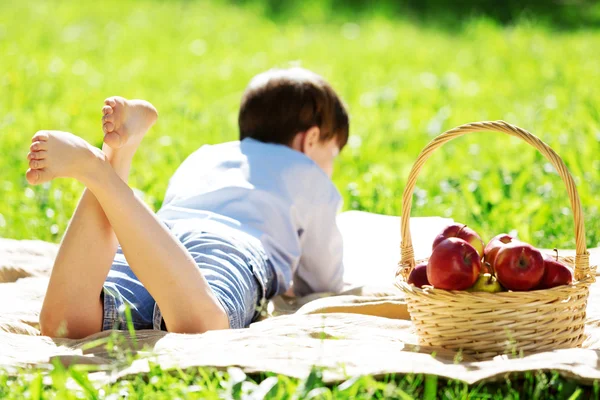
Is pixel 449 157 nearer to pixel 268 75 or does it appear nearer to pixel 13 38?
pixel 268 75

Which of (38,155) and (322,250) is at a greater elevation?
(38,155)

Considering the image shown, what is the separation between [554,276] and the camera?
2.33m

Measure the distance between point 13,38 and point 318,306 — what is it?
592 cm

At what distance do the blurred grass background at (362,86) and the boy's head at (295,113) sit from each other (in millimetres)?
870

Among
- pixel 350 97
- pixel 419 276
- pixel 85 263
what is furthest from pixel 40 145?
pixel 350 97

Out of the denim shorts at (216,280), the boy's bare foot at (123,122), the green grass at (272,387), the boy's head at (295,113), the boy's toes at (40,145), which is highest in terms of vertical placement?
the boy's head at (295,113)

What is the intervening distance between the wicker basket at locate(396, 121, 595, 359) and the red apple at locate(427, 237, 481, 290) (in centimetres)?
3

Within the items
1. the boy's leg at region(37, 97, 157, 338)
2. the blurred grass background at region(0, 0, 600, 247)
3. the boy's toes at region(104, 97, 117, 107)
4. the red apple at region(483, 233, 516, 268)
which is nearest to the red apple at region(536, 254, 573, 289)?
the red apple at region(483, 233, 516, 268)

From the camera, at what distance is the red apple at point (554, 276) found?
2332 millimetres

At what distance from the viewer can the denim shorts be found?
2.69 metres

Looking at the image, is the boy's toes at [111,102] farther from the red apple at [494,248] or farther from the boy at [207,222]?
the red apple at [494,248]

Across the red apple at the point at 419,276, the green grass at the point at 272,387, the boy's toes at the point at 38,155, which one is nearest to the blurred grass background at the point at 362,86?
the red apple at the point at 419,276

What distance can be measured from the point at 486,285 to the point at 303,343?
19.2 inches

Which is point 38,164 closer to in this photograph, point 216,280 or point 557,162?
point 216,280
